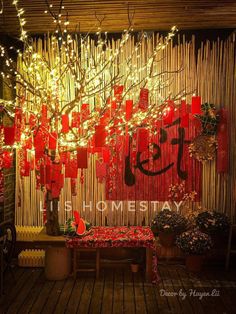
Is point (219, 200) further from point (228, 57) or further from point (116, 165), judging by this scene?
point (228, 57)

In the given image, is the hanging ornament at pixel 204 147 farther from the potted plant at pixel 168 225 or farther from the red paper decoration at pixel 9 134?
the red paper decoration at pixel 9 134

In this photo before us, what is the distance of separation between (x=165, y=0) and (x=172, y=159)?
265 cm

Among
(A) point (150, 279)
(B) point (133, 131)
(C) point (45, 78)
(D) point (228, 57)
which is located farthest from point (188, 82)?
(A) point (150, 279)

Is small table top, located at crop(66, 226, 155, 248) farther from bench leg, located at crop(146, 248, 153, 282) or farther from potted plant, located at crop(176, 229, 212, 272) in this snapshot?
potted plant, located at crop(176, 229, 212, 272)

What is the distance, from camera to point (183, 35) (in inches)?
251

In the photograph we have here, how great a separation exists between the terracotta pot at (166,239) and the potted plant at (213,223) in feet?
1.58

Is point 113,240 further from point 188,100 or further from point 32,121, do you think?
point 188,100

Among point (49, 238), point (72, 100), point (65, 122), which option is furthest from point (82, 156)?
point (72, 100)

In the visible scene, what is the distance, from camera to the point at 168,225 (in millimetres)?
5980

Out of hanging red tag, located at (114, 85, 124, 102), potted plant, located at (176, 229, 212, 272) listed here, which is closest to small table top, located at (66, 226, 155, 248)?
potted plant, located at (176, 229, 212, 272)

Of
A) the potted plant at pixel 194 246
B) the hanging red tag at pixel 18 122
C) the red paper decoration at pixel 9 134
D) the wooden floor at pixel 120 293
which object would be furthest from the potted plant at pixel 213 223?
the red paper decoration at pixel 9 134

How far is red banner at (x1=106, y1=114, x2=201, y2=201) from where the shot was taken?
21.1ft

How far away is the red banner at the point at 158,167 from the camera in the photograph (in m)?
6.42

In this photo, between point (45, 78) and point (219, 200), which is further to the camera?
point (219, 200)
